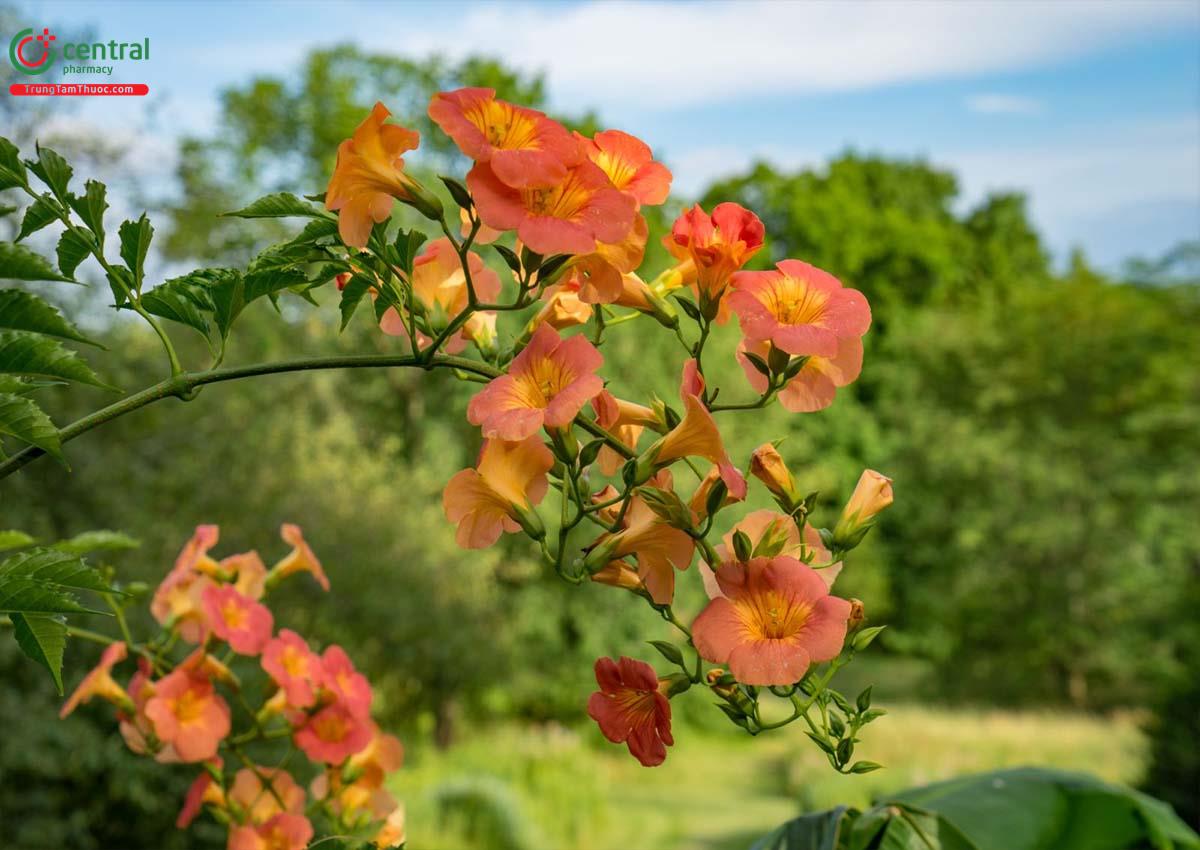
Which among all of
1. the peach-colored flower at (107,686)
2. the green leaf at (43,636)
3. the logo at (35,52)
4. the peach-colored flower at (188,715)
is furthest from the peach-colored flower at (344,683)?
the logo at (35,52)

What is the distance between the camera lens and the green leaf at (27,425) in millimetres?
736

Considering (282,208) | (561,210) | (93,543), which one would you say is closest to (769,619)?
(561,210)

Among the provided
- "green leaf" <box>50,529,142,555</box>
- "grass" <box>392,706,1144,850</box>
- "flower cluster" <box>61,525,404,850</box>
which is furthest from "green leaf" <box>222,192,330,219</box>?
"grass" <box>392,706,1144,850</box>

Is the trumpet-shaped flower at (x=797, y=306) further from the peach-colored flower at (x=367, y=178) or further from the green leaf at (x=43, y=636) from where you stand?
the green leaf at (x=43, y=636)

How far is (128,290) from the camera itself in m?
0.79

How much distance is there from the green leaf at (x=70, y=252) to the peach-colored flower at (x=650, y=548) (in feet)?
1.34

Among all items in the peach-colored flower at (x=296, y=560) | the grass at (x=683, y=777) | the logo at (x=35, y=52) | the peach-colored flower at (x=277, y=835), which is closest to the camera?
the peach-colored flower at (x=277, y=835)

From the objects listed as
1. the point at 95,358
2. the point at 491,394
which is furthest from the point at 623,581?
the point at 95,358

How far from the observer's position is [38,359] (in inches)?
30.0

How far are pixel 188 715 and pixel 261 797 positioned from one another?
0.16 meters

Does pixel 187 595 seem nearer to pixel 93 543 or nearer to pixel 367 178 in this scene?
pixel 93 543

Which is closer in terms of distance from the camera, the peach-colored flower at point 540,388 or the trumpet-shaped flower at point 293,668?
the peach-colored flower at point 540,388

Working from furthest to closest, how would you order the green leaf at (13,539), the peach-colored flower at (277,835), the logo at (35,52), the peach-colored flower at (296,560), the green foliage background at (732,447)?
the green foliage background at (732,447) → the logo at (35,52) → the peach-colored flower at (296,560) → the peach-colored flower at (277,835) → the green leaf at (13,539)

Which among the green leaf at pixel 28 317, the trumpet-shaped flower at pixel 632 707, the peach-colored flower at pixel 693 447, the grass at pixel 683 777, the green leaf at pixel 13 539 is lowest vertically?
the grass at pixel 683 777
